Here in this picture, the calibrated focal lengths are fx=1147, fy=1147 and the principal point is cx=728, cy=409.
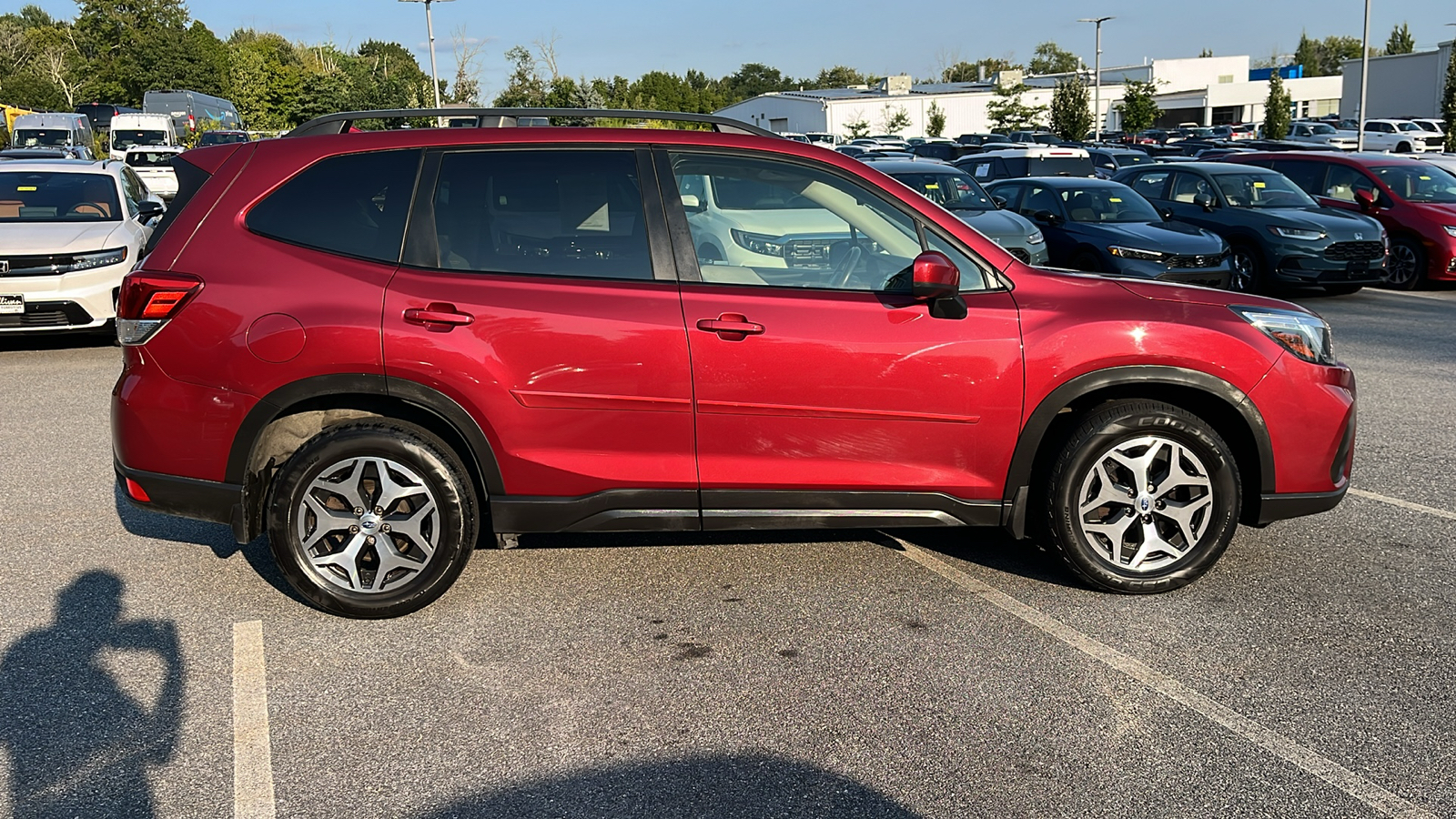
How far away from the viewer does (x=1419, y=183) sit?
1495cm

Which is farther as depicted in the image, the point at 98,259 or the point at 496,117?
the point at 98,259

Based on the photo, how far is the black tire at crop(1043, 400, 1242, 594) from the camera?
175 inches

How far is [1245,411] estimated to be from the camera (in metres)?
4.49

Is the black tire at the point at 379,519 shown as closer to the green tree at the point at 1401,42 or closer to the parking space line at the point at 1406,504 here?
the parking space line at the point at 1406,504

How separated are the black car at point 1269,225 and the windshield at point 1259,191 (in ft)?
0.04

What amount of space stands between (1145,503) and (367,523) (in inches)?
119

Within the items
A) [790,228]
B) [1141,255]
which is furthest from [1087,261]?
[790,228]

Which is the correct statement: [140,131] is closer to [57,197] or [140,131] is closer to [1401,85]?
[57,197]

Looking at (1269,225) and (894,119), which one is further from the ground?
(894,119)

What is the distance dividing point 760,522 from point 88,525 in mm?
3411

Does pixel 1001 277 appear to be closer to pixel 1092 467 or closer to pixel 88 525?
pixel 1092 467

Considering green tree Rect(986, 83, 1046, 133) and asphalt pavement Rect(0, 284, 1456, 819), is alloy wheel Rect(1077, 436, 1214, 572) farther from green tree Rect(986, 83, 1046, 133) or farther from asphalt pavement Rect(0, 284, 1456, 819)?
green tree Rect(986, 83, 1046, 133)

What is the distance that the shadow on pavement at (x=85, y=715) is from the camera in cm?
319

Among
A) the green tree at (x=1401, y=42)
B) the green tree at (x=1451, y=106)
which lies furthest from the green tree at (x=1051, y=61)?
the green tree at (x=1451, y=106)
